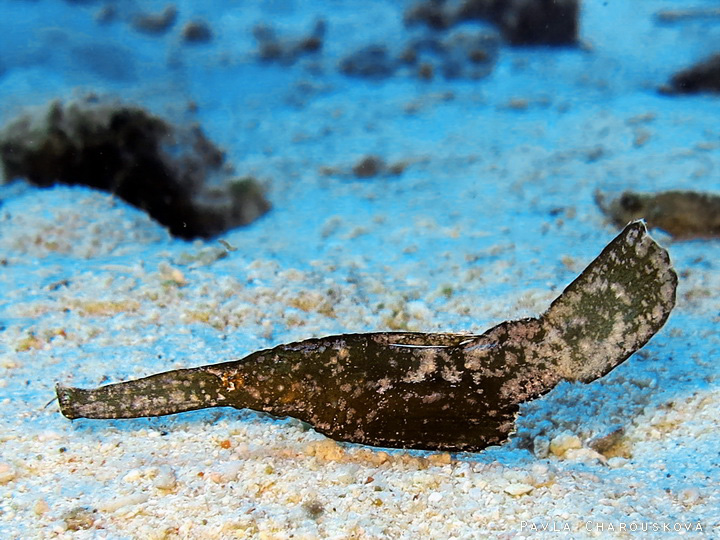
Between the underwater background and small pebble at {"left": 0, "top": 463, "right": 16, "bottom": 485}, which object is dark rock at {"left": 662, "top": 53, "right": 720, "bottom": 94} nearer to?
the underwater background

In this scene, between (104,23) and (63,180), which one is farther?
(104,23)

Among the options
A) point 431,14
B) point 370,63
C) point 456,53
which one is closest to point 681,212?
point 456,53

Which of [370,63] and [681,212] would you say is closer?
[681,212]

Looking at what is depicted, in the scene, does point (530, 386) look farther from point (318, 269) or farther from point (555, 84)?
point (555, 84)

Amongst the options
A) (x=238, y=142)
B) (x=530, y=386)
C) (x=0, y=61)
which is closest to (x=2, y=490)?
(x=530, y=386)

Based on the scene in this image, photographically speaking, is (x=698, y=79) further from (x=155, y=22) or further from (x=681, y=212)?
(x=155, y=22)

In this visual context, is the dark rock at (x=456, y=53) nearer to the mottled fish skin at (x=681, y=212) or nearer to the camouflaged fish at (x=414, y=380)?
the mottled fish skin at (x=681, y=212)
